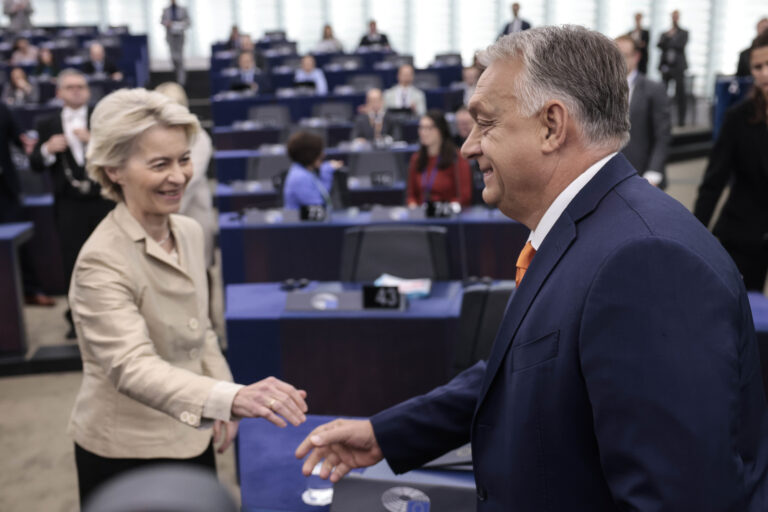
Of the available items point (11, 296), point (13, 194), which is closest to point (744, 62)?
point (13, 194)

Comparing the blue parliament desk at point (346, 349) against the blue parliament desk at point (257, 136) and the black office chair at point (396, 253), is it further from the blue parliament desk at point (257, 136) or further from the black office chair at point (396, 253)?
the blue parliament desk at point (257, 136)

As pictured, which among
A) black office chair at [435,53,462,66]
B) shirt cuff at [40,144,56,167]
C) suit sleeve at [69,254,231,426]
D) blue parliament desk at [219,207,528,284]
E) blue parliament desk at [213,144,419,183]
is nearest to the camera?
suit sleeve at [69,254,231,426]

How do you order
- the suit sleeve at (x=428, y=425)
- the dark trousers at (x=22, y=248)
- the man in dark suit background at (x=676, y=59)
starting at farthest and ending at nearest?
the man in dark suit background at (x=676, y=59), the dark trousers at (x=22, y=248), the suit sleeve at (x=428, y=425)

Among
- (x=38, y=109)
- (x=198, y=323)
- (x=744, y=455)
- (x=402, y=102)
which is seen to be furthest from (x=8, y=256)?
(x=402, y=102)

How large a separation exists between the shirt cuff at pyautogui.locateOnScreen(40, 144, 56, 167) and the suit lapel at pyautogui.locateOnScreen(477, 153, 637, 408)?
3.65 m

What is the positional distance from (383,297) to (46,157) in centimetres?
271

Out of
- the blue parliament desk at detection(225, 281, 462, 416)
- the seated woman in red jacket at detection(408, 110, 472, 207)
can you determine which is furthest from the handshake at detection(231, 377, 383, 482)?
the seated woman in red jacket at detection(408, 110, 472, 207)

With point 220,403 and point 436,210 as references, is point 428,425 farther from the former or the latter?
point 436,210

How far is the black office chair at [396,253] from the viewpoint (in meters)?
3.34

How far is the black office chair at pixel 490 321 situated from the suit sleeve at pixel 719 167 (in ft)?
3.52

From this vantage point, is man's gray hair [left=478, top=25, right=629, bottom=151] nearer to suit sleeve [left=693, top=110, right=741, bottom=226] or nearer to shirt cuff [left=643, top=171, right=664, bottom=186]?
suit sleeve [left=693, top=110, right=741, bottom=226]

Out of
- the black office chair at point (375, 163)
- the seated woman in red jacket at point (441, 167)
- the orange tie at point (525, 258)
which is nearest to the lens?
the orange tie at point (525, 258)

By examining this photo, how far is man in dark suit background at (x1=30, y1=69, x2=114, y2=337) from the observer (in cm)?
396

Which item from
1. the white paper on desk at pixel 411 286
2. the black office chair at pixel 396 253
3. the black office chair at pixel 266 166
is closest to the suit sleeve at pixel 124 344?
the white paper on desk at pixel 411 286
